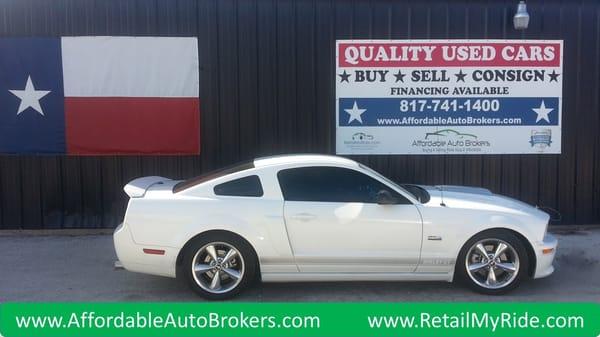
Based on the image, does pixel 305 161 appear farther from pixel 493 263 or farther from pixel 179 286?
pixel 493 263

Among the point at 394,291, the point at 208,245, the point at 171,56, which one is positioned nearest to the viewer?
the point at 208,245

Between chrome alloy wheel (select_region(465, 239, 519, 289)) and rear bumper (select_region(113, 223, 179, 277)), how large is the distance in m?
2.96

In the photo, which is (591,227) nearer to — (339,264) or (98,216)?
(339,264)

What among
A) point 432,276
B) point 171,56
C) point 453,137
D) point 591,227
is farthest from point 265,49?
point 591,227

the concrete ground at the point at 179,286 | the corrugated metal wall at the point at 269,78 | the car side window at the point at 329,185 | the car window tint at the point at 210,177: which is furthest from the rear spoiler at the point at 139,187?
the corrugated metal wall at the point at 269,78

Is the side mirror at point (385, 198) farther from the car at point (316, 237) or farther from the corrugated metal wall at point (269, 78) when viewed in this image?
the corrugated metal wall at point (269, 78)

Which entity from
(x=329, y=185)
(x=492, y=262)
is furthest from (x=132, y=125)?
(x=492, y=262)

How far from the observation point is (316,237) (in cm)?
533

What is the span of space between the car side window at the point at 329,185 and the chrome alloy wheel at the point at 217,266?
0.78 m

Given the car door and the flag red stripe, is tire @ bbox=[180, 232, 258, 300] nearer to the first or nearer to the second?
the car door

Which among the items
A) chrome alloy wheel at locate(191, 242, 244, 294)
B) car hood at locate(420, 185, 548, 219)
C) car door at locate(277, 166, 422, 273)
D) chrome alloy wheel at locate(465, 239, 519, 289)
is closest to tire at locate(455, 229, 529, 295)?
chrome alloy wheel at locate(465, 239, 519, 289)

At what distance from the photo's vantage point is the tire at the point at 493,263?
5402mm

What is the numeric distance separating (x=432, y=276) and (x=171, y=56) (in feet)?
16.9

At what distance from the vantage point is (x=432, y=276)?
5.45 metres
